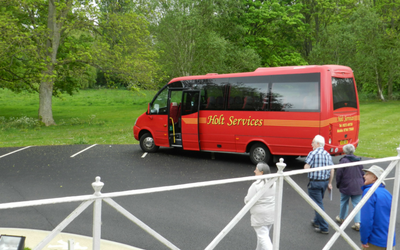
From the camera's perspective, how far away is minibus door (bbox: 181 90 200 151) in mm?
13477

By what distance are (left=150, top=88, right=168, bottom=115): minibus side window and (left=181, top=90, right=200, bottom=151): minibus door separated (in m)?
0.86

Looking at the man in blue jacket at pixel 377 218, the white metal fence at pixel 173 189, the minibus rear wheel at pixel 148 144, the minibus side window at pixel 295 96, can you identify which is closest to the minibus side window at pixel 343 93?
the minibus side window at pixel 295 96

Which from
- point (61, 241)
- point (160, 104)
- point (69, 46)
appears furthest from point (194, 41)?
point (61, 241)

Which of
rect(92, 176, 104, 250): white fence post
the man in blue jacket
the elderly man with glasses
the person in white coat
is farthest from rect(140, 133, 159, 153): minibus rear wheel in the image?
rect(92, 176, 104, 250): white fence post

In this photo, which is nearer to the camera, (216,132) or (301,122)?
(301,122)

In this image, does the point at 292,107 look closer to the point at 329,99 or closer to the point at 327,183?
the point at 329,99

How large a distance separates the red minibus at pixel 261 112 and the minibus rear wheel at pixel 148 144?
0.06 m

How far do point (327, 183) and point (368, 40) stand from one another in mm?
38453

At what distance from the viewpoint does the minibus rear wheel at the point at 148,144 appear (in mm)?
14875

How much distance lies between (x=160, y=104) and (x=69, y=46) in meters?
12.4

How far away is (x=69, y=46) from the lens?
2400cm

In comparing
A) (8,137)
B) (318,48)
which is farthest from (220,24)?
(8,137)

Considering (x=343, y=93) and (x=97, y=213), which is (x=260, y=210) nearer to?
(x=97, y=213)

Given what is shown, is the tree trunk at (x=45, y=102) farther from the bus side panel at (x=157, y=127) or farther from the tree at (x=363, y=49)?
the tree at (x=363, y=49)
